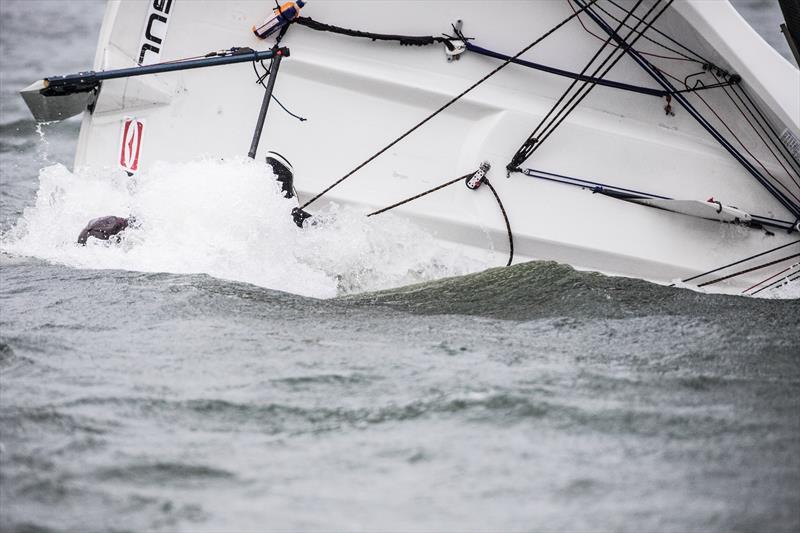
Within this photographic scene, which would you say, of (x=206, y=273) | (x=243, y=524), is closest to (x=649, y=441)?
(x=243, y=524)

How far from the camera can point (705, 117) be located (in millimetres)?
4906

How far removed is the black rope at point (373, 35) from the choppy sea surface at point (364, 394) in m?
0.92

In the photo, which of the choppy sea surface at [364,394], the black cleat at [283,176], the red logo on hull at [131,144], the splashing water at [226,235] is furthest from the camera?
the red logo on hull at [131,144]

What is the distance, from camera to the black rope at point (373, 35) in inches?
191

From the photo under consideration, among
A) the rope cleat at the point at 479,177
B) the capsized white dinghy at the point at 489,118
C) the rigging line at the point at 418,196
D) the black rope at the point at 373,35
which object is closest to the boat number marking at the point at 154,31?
the capsized white dinghy at the point at 489,118

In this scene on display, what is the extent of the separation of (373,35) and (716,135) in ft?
6.04

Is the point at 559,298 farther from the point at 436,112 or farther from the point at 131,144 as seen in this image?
the point at 131,144

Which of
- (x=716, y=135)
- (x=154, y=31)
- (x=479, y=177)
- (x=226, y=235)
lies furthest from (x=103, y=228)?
(x=716, y=135)

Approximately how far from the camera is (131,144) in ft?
16.5

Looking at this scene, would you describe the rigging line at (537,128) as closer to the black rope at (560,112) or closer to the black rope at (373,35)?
the black rope at (560,112)

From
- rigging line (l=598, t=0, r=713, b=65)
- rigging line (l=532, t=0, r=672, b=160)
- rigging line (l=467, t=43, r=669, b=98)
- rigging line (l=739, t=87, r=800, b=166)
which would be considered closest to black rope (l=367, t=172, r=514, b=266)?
rigging line (l=532, t=0, r=672, b=160)

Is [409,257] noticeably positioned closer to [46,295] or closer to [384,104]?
[384,104]

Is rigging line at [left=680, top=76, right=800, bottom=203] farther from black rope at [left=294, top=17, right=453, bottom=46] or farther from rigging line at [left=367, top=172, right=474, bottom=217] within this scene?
black rope at [left=294, top=17, right=453, bottom=46]

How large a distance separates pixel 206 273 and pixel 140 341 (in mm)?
895
